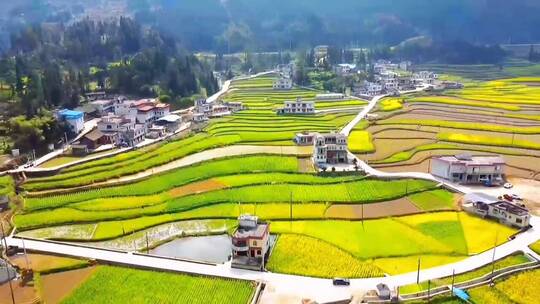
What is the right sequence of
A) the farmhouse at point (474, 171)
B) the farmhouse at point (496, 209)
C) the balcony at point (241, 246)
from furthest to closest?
the farmhouse at point (474, 171)
the farmhouse at point (496, 209)
the balcony at point (241, 246)

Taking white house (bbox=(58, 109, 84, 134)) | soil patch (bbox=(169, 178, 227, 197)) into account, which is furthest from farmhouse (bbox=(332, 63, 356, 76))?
soil patch (bbox=(169, 178, 227, 197))

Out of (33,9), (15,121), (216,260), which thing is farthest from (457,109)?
(33,9)

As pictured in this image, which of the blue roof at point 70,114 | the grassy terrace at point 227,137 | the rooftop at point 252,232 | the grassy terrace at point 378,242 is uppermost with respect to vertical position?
the blue roof at point 70,114

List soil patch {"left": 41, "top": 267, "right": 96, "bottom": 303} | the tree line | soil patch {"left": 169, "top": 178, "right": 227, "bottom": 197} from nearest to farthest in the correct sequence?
soil patch {"left": 41, "top": 267, "right": 96, "bottom": 303}
soil patch {"left": 169, "top": 178, "right": 227, "bottom": 197}
the tree line

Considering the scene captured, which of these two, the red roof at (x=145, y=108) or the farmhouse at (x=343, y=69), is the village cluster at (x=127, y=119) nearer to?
the red roof at (x=145, y=108)

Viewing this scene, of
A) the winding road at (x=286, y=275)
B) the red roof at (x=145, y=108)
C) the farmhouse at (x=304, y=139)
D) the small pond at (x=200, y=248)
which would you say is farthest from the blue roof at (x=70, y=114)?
the small pond at (x=200, y=248)

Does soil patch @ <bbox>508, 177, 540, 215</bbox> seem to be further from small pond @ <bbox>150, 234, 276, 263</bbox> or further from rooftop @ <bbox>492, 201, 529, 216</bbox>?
small pond @ <bbox>150, 234, 276, 263</bbox>

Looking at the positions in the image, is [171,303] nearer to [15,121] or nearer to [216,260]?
[216,260]
